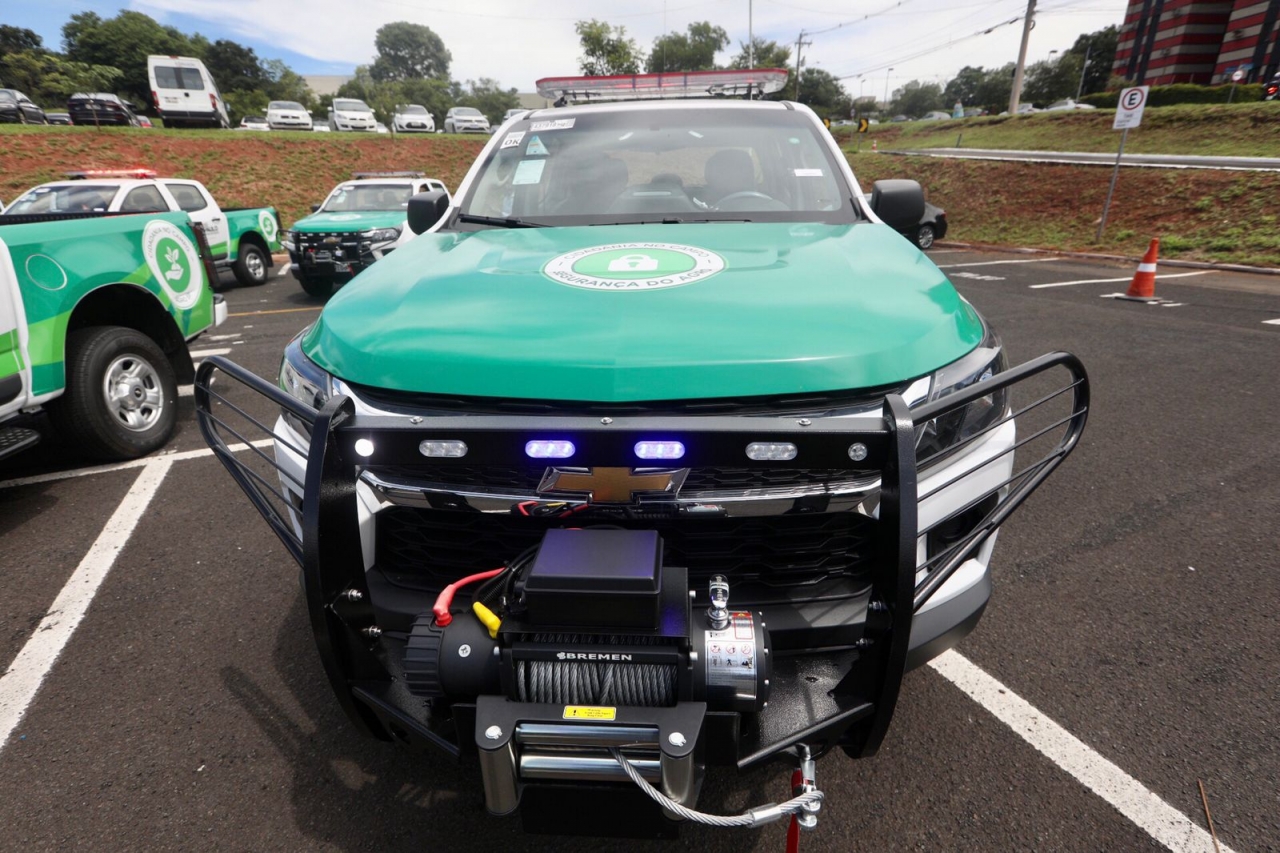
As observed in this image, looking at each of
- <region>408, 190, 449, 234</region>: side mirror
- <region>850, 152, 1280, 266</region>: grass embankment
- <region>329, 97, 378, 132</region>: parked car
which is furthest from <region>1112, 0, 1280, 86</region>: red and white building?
<region>408, 190, 449, 234</region>: side mirror

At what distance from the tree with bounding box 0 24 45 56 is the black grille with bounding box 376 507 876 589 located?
78.7 meters

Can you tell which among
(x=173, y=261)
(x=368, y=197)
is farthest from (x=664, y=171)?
(x=368, y=197)

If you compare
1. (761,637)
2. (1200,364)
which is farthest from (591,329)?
(1200,364)

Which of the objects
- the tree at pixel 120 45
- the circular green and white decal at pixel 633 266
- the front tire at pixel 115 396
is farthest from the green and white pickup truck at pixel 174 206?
the tree at pixel 120 45

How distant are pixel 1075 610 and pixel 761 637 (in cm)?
202

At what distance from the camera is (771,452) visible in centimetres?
134

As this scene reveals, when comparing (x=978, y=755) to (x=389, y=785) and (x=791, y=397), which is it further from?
(x=389, y=785)

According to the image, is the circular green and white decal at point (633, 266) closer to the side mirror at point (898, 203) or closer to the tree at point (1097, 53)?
the side mirror at point (898, 203)

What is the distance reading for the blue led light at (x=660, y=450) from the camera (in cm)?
134

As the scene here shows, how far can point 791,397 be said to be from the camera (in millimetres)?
1503

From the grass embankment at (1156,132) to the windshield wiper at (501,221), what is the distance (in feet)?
74.2

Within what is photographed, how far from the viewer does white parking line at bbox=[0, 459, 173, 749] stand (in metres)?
2.36

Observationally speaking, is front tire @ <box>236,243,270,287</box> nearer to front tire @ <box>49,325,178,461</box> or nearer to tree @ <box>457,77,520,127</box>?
front tire @ <box>49,325,178,461</box>

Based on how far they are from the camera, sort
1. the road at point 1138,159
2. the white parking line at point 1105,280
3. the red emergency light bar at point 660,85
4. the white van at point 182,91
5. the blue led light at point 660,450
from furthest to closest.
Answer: the white van at point 182,91
the road at point 1138,159
the white parking line at point 1105,280
the red emergency light bar at point 660,85
the blue led light at point 660,450
